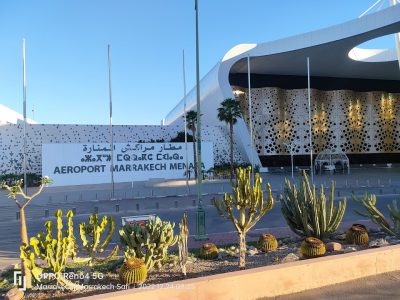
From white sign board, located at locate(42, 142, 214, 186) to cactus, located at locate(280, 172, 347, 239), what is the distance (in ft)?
82.9

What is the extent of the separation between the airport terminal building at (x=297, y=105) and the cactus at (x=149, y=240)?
30.6m

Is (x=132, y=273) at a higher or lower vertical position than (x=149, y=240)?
lower

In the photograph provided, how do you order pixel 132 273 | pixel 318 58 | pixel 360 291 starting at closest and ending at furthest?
pixel 360 291 → pixel 132 273 → pixel 318 58

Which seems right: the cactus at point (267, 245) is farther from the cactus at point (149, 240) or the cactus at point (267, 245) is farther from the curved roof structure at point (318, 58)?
the curved roof structure at point (318, 58)

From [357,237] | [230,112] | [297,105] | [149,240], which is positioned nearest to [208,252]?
[149,240]

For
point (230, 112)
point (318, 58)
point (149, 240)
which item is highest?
point (318, 58)

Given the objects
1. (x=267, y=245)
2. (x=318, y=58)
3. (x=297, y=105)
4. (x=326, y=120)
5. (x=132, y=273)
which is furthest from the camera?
(x=326, y=120)

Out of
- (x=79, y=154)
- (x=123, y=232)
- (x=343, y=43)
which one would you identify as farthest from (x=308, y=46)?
(x=123, y=232)

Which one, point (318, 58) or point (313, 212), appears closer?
point (313, 212)

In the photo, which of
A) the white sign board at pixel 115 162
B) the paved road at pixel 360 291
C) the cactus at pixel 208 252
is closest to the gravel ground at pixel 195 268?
the cactus at pixel 208 252

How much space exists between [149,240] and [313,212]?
13.5 ft

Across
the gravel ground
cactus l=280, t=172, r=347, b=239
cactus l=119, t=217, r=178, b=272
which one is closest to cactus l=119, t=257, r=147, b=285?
the gravel ground

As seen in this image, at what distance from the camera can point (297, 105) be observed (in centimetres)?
5222

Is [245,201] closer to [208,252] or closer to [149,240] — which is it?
[208,252]
